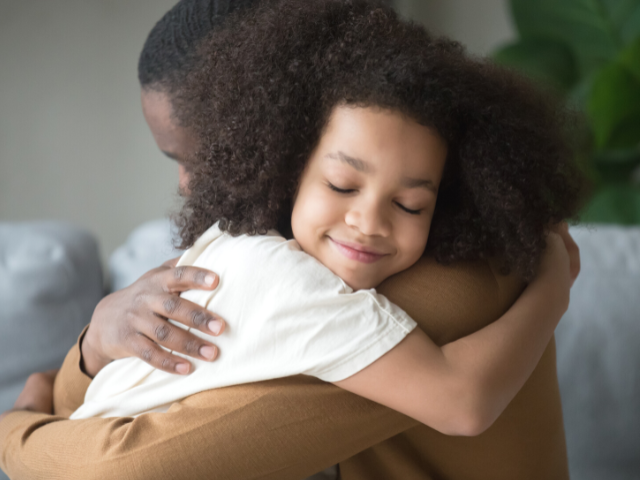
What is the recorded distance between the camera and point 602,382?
134cm

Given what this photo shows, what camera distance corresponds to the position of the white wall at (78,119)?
6.72 feet

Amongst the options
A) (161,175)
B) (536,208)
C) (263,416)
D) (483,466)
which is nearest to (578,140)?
(536,208)

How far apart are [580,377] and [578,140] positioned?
2.10ft

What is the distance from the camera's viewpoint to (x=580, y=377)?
4.44 ft

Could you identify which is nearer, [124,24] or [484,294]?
[484,294]

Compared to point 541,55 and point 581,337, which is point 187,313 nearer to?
point 581,337

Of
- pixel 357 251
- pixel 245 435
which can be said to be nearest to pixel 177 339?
pixel 245 435

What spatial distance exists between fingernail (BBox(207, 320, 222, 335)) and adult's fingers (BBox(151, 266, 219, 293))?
0.05 m

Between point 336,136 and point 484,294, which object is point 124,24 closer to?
point 336,136

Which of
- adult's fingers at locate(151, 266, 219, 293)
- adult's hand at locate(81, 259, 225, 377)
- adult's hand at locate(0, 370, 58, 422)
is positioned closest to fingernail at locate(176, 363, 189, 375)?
adult's hand at locate(81, 259, 225, 377)

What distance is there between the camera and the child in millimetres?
670

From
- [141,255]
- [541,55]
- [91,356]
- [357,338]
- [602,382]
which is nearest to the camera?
[357,338]

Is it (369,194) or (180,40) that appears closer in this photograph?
(369,194)

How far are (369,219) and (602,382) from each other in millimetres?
923
